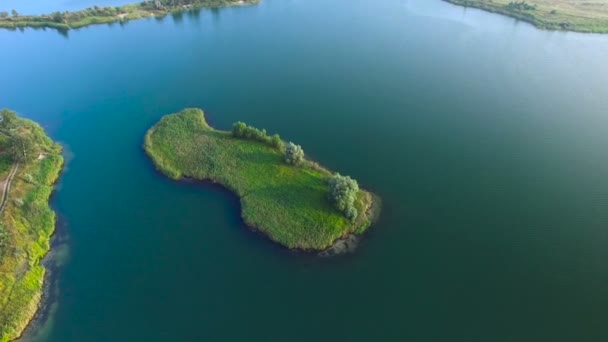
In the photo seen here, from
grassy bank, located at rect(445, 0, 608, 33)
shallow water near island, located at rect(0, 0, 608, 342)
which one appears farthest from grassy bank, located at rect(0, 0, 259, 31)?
grassy bank, located at rect(445, 0, 608, 33)

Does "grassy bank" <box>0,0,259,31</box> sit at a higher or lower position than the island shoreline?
higher

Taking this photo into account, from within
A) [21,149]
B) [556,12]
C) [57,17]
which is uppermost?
[556,12]

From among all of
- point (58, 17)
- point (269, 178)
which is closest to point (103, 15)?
point (58, 17)

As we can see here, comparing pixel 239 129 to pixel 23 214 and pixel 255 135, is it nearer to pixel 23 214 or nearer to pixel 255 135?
pixel 255 135

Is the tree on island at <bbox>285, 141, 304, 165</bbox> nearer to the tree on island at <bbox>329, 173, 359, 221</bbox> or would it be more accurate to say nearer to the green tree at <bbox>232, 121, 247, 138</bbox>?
the tree on island at <bbox>329, 173, 359, 221</bbox>

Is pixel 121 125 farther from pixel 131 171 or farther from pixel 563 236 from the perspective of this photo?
pixel 563 236

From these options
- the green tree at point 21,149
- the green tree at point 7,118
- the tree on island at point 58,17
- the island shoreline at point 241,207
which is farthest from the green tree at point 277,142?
the tree on island at point 58,17
